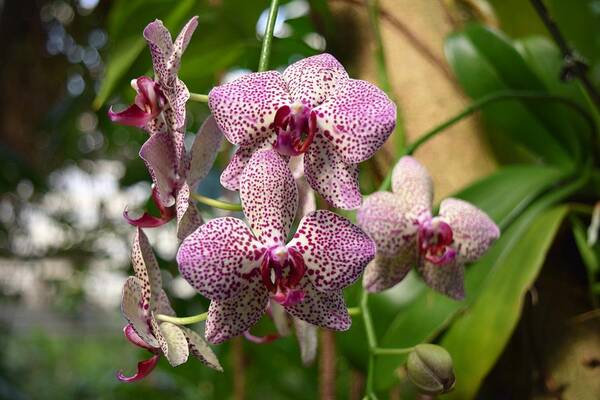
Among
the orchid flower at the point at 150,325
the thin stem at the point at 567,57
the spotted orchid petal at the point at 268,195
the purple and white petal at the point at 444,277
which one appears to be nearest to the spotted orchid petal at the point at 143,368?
the orchid flower at the point at 150,325

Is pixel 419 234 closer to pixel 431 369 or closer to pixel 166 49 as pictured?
pixel 431 369

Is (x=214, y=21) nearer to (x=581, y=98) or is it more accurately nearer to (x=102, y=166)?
(x=581, y=98)

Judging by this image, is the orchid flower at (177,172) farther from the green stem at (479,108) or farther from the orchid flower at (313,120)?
the green stem at (479,108)

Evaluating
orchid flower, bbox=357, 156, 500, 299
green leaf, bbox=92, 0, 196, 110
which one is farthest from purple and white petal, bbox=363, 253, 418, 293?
green leaf, bbox=92, 0, 196, 110

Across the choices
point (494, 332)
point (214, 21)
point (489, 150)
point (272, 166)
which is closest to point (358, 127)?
point (272, 166)

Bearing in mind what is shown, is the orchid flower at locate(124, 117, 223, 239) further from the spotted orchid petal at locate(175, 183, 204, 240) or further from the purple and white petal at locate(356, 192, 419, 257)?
the purple and white petal at locate(356, 192, 419, 257)

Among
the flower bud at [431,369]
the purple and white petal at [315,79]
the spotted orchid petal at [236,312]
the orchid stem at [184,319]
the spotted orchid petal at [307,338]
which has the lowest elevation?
the spotted orchid petal at [307,338]
